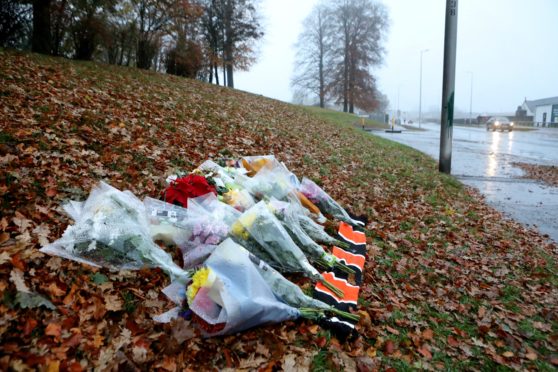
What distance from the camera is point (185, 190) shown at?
3.99 m

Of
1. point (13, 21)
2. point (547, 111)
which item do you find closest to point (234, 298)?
point (13, 21)

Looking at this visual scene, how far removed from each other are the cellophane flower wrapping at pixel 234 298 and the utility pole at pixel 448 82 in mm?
8748

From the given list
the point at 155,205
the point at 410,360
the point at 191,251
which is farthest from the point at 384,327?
the point at 155,205

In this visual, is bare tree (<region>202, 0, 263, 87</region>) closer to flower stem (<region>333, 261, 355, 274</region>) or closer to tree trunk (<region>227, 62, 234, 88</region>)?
tree trunk (<region>227, 62, 234, 88</region>)

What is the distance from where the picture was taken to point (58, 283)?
8.66 ft

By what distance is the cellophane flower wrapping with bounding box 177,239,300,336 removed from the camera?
8.29ft

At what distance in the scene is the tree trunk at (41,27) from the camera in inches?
462

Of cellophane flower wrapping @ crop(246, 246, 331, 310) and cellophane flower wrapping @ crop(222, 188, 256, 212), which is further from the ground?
cellophane flower wrapping @ crop(222, 188, 256, 212)

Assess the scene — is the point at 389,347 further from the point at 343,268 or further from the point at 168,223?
the point at 168,223

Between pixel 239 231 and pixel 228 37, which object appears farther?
pixel 228 37

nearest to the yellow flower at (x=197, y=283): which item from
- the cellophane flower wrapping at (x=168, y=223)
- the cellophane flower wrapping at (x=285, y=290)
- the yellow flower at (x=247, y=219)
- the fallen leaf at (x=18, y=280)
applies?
the cellophane flower wrapping at (x=285, y=290)

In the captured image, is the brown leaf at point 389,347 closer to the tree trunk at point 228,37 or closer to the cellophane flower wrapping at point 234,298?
the cellophane flower wrapping at point 234,298

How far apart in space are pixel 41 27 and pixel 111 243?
12572 millimetres

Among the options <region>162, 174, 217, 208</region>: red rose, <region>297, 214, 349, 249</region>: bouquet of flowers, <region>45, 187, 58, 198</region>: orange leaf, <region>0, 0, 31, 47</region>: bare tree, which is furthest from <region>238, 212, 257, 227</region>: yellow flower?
<region>0, 0, 31, 47</region>: bare tree
